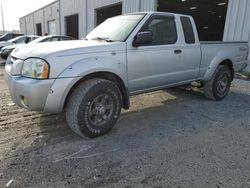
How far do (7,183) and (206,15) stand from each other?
26.3 meters

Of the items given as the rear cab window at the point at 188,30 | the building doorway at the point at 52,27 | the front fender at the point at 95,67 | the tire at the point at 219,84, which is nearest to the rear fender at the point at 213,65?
the tire at the point at 219,84

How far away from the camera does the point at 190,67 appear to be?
196 inches

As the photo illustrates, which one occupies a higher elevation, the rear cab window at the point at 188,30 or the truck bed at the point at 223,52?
the rear cab window at the point at 188,30

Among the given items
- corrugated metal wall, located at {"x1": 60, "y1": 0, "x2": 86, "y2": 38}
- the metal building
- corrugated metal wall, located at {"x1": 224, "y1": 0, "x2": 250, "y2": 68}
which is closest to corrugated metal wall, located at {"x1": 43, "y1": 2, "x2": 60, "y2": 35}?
the metal building

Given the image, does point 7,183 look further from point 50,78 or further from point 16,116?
point 16,116

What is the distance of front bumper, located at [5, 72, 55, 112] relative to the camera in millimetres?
3047

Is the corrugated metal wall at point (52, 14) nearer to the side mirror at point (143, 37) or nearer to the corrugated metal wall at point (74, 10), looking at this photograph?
the corrugated metal wall at point (74, 10)

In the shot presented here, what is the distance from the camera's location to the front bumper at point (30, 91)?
305 centimetres

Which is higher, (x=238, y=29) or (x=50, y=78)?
(x=238, y=29)

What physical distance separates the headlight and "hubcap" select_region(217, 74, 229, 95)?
439cm

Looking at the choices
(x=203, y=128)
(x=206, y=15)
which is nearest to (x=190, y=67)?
(x=203, y=128)

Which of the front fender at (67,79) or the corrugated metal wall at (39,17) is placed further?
the corrugated metal wall at (39,17)

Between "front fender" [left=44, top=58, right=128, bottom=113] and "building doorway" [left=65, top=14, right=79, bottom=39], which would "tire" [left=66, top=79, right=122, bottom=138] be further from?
"building doorway" [left=65, top=14, right=79, bottom=39]

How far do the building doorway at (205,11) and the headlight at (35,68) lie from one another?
49.6 ft
